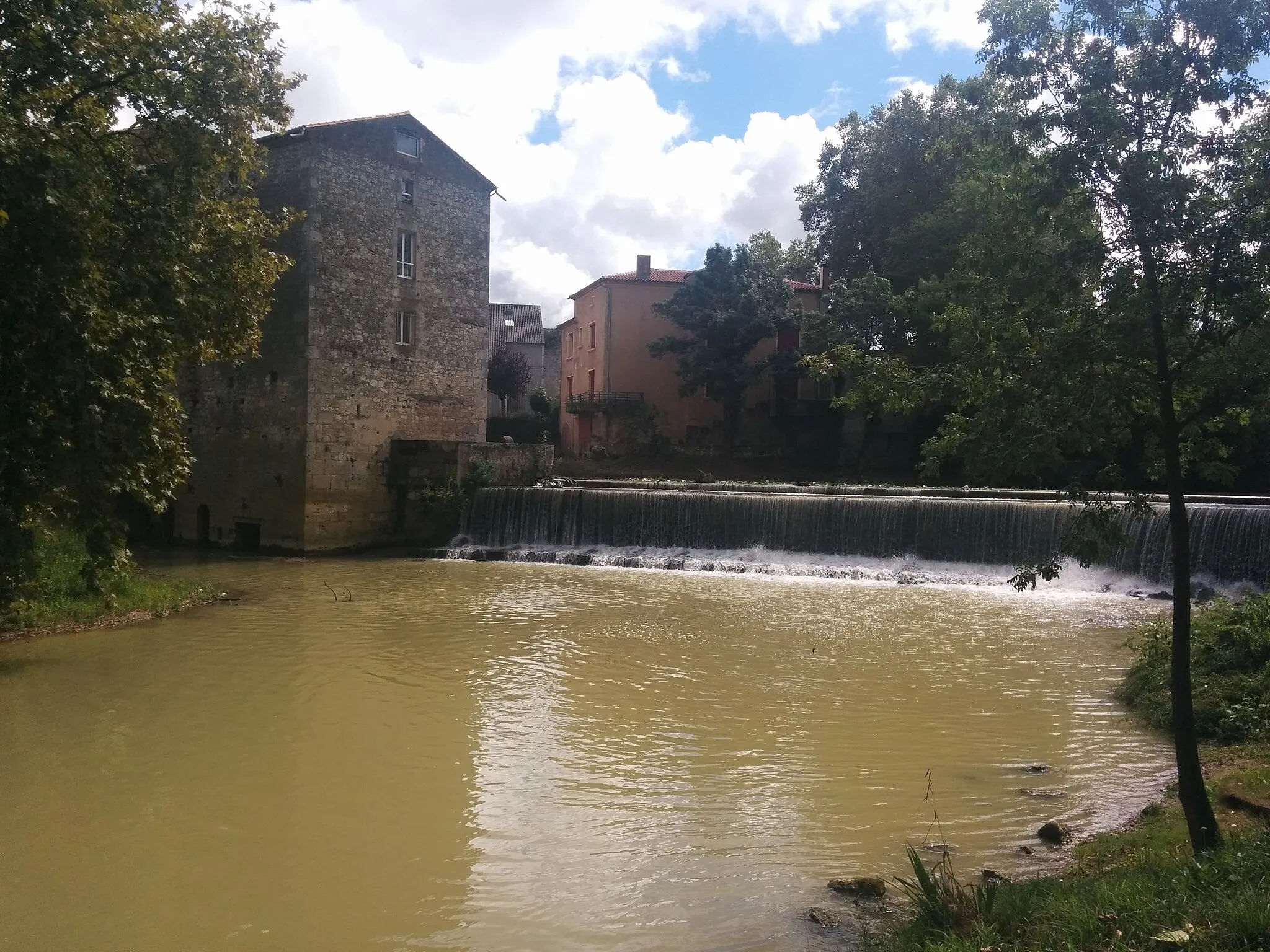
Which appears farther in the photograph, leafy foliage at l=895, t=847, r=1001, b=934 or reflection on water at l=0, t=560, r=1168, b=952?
reflection on water at l=0, t=560, r=1168, b=952

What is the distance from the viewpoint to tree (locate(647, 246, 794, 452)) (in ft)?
105

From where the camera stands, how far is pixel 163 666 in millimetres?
9016

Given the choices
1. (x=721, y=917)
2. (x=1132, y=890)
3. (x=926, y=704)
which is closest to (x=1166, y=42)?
(x=1132, y=890)

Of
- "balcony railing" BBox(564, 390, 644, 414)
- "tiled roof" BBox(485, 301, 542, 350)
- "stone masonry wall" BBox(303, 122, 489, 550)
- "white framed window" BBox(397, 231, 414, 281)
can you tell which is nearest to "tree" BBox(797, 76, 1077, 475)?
"balcony railing" BBox(564, 390, 644, 414)

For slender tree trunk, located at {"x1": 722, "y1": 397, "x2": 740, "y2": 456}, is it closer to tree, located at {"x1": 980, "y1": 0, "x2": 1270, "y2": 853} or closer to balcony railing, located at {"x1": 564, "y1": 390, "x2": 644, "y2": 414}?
balcony railing, located at {"x1": 564, "y1": 390, "x2": 644, "y2": 414}

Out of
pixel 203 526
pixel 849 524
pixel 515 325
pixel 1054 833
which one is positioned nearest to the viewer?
pixel 1054 833

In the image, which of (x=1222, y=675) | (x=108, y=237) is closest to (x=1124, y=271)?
(x=1222, y=675)

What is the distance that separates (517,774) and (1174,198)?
A: 4732mm

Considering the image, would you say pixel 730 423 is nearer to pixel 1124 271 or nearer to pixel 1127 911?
pixel 1124 271

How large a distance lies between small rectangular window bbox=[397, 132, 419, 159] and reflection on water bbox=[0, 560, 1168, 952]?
556 inches

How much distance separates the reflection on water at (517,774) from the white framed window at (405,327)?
11.8 meters

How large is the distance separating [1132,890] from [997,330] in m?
2.45

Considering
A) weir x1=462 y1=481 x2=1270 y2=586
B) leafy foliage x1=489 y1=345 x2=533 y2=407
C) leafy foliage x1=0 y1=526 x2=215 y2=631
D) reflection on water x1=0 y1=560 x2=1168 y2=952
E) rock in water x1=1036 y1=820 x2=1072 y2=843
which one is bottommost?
reflection on water x1=0 y1=560 x2=1168 y2=952

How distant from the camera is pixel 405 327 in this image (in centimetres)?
2239
